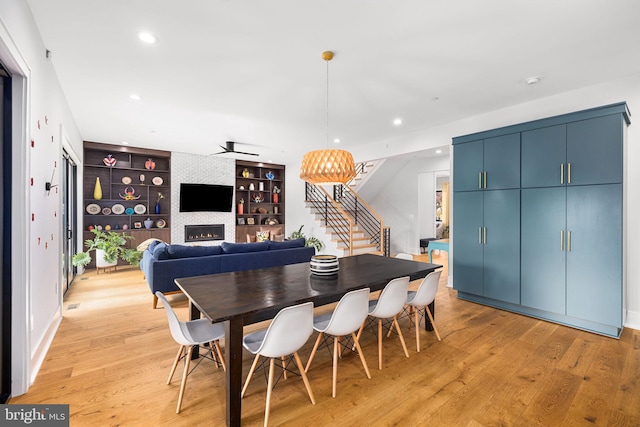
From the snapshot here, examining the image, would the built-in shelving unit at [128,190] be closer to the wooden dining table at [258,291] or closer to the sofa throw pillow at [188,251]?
the sofa throw pillow at [188,251]

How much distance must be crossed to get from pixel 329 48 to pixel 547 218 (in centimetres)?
312

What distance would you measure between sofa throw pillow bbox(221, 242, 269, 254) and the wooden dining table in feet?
5.03

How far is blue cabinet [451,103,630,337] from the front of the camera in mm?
3047

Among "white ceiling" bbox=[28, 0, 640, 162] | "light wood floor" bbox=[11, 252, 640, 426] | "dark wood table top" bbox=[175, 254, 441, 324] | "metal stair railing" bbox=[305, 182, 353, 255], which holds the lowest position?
"light wood floor" bbox=[11, 252, 640, 426]

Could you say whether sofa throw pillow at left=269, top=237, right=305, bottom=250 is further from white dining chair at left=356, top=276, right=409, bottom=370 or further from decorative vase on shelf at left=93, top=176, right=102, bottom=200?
decorative vase on shelf at left=93, top=176, right=102, bottom=200

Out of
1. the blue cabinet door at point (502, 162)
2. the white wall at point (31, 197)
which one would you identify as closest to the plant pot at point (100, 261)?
the white wall at point (31, 197)

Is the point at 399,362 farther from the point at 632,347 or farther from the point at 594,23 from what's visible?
the point at 594,23

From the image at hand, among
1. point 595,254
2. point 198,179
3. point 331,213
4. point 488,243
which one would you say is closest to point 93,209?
point 198,179

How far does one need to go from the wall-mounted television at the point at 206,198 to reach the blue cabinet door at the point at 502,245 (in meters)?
6.44

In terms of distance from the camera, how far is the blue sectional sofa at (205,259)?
12.7 ft

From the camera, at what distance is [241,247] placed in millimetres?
4438

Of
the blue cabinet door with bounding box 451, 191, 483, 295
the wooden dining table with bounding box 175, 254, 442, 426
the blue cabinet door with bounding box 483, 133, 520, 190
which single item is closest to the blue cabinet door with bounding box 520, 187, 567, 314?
the blue cabinet door with bounding box 483, 133, 520, 190

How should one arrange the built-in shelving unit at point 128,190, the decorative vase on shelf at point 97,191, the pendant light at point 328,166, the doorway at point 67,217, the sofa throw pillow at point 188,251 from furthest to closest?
the built-in shelving unit at point 128,190
the decorative vase on shelf at point 97,191
the doorway at point 67,217
the sofa throw pillow at point 188,251
the pendant light at point 328,166

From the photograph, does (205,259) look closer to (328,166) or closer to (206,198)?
(328,166)
